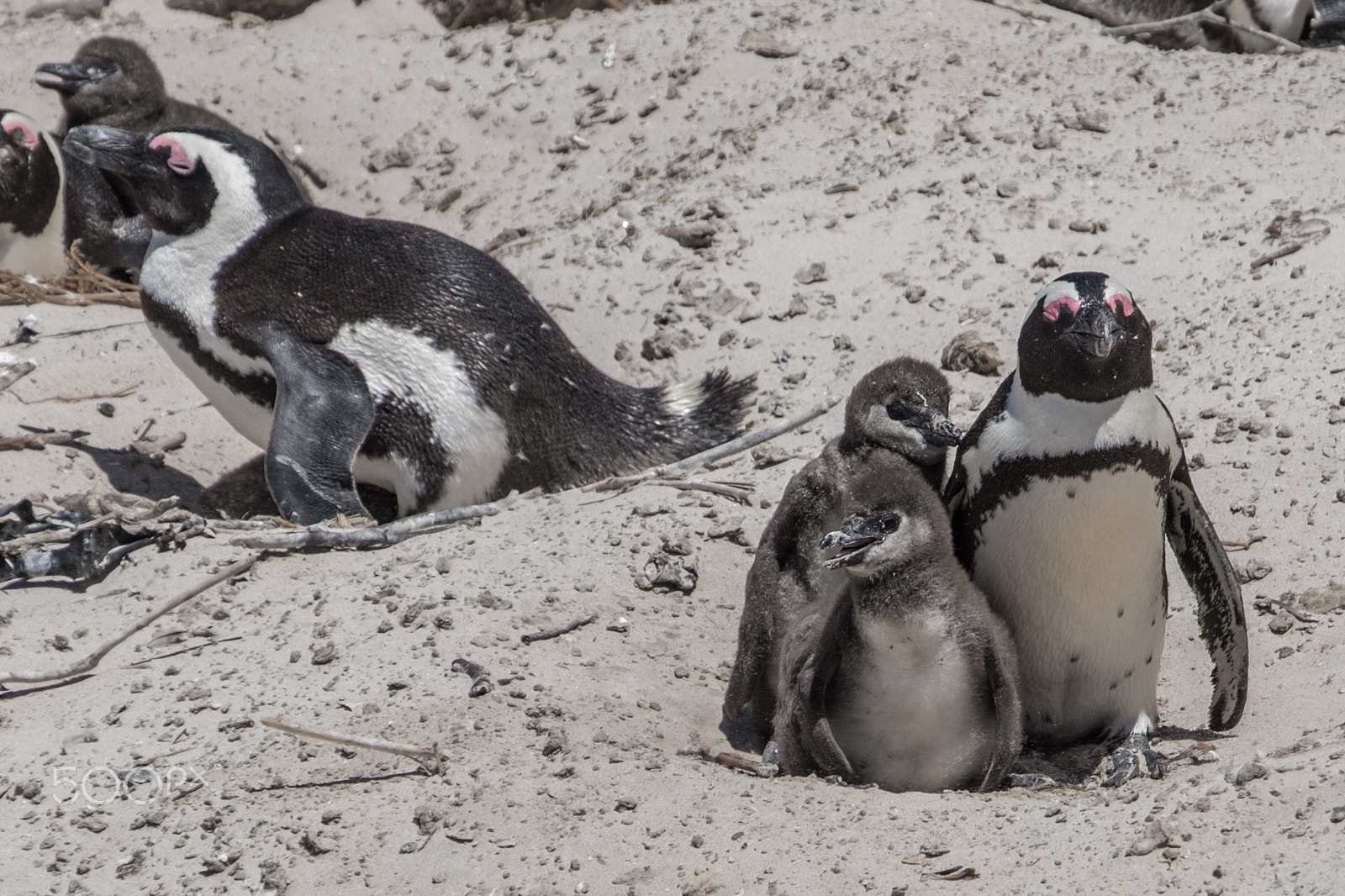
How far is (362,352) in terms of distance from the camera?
184 inches

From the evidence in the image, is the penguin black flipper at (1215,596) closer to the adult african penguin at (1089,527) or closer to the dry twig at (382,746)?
the adult african penguin at (1089,527)

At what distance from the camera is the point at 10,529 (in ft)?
13.6

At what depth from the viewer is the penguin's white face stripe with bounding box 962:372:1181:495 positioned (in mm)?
3205

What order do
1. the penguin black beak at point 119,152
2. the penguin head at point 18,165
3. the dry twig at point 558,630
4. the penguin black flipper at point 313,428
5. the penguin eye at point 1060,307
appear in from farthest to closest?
the penguin head at point 18,165, the penguin black beak at point 119,152, the penguin black flipper at point 313,428, the dry twig at point 558,630, the penguin eye at point 1060,307

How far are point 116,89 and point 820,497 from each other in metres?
5.08

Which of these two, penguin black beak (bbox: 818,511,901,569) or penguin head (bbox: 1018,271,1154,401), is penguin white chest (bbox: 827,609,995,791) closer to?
penguin black beak (bbox: 818,511,901,569)

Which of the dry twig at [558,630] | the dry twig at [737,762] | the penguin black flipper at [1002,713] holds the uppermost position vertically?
the penguin black flipper at [1002,713]

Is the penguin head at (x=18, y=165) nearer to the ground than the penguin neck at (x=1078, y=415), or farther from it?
nearer to the ground

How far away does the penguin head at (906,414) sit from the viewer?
3.46 m

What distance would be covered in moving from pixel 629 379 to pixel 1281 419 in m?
2.32

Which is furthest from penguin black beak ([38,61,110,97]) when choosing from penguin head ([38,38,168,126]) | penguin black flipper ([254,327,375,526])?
penguin black flipper ([254,327,375,526])

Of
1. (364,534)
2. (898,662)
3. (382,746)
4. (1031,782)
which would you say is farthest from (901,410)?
(364,534)

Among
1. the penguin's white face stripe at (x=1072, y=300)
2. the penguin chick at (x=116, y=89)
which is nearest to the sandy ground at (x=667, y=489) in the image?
the penguin chick at (x=116, y=89)

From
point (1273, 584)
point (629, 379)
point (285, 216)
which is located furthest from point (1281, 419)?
point (285, 216)
